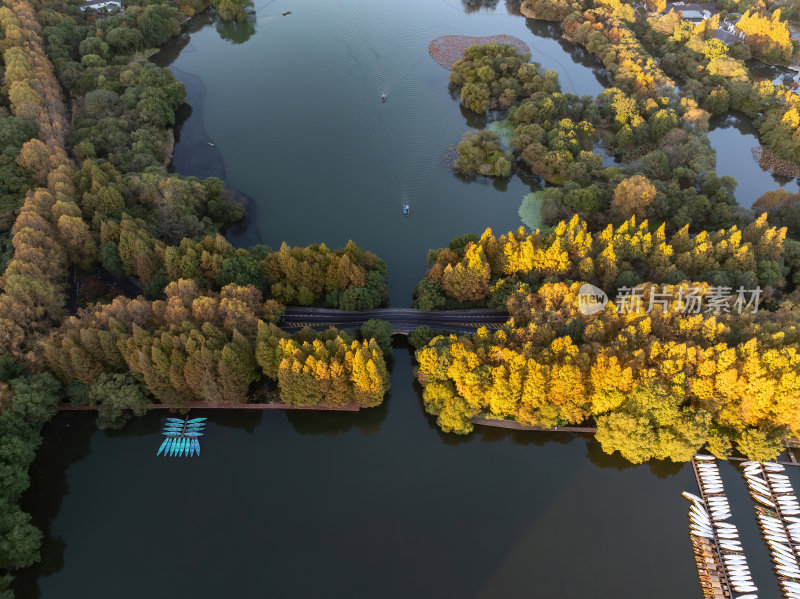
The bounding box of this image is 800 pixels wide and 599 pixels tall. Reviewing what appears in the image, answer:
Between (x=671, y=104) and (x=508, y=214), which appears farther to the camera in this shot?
(x=671, y=104)

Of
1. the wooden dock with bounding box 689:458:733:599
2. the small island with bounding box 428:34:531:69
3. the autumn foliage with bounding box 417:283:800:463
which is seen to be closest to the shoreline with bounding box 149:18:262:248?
the autumn foliage with bounding box 417:283:800:463

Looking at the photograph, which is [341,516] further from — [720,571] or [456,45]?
[456,45]

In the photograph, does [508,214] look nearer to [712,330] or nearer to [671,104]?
[712,330]

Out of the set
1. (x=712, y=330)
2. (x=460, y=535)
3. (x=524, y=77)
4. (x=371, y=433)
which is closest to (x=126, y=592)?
(x=371, y=433)

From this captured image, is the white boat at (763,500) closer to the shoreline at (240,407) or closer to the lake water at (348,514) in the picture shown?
the lake water at (348,514)

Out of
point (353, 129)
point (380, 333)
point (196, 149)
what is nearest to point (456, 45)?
point (353, 129)

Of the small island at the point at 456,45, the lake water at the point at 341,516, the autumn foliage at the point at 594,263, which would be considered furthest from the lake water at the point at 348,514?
the small island at the point at 456,45
